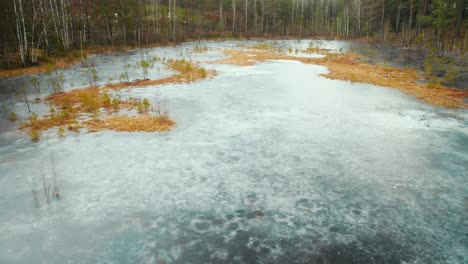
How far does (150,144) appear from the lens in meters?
9.37

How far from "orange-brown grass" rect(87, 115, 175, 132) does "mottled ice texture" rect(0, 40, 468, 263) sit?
446mm

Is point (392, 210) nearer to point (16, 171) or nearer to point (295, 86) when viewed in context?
point (16, 171)

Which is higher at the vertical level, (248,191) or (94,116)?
(94,116)

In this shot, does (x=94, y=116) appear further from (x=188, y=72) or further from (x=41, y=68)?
(x=41, y=68)

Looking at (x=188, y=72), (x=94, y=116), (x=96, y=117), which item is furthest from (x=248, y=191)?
(x=188, y=72)

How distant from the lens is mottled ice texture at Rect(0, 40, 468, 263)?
4.98 m

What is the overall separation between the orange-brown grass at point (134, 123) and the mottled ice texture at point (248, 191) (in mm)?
446

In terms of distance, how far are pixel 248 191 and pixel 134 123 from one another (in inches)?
228

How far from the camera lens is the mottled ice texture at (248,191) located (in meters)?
4.98

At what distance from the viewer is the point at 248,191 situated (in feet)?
22.0

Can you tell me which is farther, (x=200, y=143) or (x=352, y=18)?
(x=352, y=18)

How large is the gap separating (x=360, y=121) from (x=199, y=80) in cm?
1058

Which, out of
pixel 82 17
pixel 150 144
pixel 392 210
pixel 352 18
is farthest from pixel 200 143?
pixel 352 18

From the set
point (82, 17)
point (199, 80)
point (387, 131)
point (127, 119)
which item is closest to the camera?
point (387, 131)
